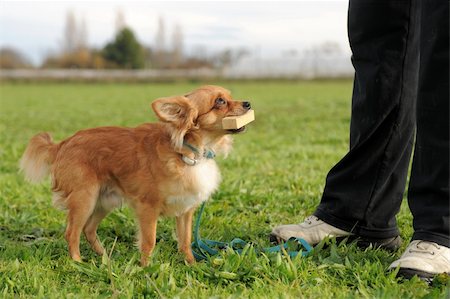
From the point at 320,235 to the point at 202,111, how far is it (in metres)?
1.02

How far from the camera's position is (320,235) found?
3445mm

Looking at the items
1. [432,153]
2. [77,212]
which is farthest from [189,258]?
[432,153]

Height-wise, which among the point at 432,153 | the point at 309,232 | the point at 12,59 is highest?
the point at 432,153

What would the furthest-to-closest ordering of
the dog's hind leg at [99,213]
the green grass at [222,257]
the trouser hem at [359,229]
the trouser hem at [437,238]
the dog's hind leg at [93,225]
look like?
the dog's hind leg at [93,225], the dog's hind leg at [99,213], the trouser hem at [359,229], the trouser hem at [437,238], the green grass at [222,257]

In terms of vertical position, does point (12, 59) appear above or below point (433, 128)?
below

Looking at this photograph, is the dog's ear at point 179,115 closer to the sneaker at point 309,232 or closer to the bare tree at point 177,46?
the sneaker at point 309,232

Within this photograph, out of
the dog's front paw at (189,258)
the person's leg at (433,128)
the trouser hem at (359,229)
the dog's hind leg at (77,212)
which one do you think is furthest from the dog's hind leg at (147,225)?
the person's leg at (433,128)

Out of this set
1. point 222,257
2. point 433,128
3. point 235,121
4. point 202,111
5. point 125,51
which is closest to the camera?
A: point 433,128

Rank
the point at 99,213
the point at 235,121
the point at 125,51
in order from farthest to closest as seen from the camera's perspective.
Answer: the point at 125,51, the point at 99,213, the point at 235,121

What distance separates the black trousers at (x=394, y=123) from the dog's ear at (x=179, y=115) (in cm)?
95

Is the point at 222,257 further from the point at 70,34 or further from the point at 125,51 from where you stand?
the point at 70,34

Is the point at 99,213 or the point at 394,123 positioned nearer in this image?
the point at 394,123

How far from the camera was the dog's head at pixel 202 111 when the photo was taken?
127 inches

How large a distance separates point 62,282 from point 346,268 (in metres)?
1.42
